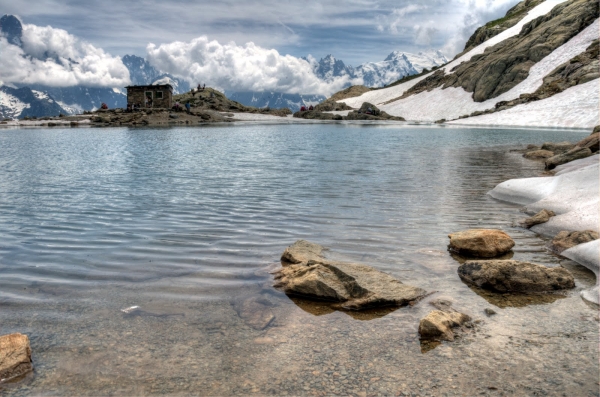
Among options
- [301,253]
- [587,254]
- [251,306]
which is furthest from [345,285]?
[587,254]

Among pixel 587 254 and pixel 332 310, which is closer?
pixel 332 310

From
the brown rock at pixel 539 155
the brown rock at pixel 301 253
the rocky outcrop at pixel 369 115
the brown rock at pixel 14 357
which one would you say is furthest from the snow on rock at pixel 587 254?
the rocky outcrop at pixel 369 115

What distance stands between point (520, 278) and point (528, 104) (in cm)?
8632

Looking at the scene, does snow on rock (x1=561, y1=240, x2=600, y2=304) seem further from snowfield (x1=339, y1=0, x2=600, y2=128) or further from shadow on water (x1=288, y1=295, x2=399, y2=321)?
snowfield (x1=339, y1=0, x2=600, y2=128)

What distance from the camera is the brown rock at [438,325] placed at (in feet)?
21.2

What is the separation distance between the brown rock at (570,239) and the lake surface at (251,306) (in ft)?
1.94

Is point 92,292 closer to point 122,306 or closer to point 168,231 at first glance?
point 122,306

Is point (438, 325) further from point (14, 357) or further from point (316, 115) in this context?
point (316, 115)

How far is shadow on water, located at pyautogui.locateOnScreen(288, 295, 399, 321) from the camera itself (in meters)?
7.37

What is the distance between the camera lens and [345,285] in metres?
8.05

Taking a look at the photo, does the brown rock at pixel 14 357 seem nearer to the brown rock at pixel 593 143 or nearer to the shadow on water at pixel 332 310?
the shadow on water at pixel 332 310

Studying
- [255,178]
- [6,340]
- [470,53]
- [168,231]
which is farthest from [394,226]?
[470,53]

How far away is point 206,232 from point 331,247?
350 cm

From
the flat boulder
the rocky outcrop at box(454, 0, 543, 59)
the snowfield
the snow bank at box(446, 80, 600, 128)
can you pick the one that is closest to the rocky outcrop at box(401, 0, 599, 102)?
the snowfield
